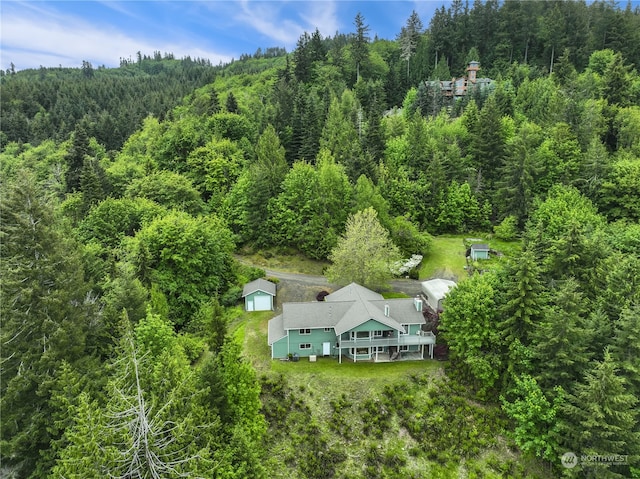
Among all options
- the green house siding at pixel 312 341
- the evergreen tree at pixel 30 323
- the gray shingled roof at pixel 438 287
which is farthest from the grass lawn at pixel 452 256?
the evergreen tree at pixel 30 323

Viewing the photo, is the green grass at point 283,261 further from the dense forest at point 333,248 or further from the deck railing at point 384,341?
the deck railing at point 384,341

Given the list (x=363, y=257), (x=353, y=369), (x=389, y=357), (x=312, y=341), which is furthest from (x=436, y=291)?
(x=312, y=341)

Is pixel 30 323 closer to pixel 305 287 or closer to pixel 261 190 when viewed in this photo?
pixel 305 287

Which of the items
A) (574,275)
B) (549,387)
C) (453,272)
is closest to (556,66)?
(453,272)

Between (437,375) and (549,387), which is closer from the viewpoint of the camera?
(549,387)

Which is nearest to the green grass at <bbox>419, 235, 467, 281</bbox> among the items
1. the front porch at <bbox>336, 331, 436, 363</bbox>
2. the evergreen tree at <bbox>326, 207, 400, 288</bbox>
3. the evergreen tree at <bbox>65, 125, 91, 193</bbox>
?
the evergreen tree at <bbox>326, 207, 400, 288</bbox>

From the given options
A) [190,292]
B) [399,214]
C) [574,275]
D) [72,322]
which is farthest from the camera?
[399,214]

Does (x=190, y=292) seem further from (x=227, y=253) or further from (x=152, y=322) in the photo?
(x=152, y=322)

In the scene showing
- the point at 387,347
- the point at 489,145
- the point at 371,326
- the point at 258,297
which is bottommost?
the point at 387,347
